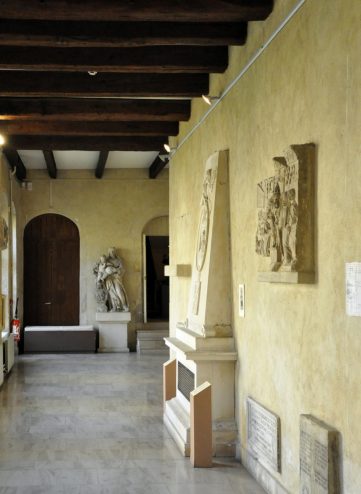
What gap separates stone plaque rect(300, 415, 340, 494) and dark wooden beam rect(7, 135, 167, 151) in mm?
7808

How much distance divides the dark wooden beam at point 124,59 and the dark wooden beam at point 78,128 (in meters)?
3.27

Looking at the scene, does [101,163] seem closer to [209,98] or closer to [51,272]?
[51,272]

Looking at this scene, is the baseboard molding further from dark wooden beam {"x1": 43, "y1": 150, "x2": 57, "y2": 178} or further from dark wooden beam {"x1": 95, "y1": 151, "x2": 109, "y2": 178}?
dark wooden beam {"x1": 43, "y1": 150, "x2": 57, "y2": 178}

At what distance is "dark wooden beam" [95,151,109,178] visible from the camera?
14.4m

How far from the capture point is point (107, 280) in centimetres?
1648

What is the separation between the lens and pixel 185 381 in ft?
25.2

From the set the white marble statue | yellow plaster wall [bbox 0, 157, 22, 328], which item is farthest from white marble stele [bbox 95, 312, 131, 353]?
yellow plaster wall [bbox 0, 157, 22, 328]

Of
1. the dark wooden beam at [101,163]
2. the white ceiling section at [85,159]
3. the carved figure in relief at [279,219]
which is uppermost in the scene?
the white ceiling section at [85,159]

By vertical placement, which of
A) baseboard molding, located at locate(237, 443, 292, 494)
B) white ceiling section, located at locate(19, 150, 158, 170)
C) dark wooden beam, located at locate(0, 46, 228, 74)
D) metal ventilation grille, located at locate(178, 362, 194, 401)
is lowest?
baseboard molding, located at locate(237, 443, 292, 494)

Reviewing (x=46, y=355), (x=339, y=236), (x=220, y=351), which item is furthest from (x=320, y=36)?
(x=46, y=355)

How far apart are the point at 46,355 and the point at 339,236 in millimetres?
12068

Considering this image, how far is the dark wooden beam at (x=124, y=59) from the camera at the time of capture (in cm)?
698

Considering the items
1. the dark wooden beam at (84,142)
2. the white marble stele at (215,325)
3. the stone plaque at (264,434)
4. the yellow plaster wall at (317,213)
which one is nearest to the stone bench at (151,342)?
the dark wooden beam at (84,142)

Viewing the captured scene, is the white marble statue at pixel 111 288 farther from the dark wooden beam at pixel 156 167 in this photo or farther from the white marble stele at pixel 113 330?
the dark wooden beam at pixel 156 167
